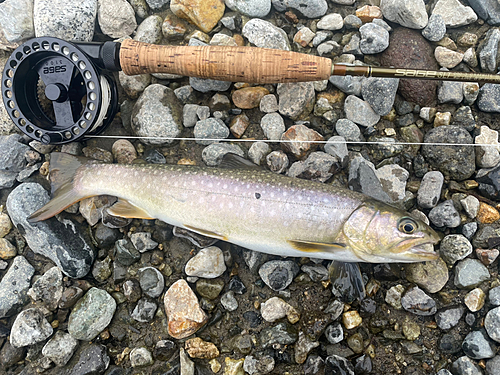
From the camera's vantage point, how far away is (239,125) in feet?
9.89

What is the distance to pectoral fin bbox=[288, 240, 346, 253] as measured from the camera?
2377mm

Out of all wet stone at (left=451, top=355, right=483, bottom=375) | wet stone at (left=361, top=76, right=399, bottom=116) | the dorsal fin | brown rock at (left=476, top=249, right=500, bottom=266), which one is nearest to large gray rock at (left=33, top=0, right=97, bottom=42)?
the dorsal fin

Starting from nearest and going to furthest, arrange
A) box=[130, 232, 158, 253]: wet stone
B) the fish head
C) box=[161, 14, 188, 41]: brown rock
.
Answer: the fish head
box=[130, 232, 158, 253]: wet stone
box=[161, 14, 188, 41]: brown rock

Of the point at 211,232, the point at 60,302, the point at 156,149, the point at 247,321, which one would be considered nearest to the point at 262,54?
the point at 156,149

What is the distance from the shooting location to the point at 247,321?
2764 mm

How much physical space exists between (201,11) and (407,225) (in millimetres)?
2647

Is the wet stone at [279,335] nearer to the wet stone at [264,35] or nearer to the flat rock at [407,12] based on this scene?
the wet stone at [264,35]

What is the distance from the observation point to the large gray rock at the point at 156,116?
296 centimetres

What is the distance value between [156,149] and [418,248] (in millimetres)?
2399

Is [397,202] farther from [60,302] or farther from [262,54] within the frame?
[60,302]

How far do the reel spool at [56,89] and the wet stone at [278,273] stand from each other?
1.94 m

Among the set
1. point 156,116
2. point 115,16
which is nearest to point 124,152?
point 156,116

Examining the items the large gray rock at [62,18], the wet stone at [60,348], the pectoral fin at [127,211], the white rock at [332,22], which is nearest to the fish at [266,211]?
the pectoral fin at [127,211]

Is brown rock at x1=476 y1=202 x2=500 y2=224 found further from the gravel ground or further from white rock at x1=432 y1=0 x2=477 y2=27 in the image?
white rock at x1=432 y1=0 x2=477 y2=27
